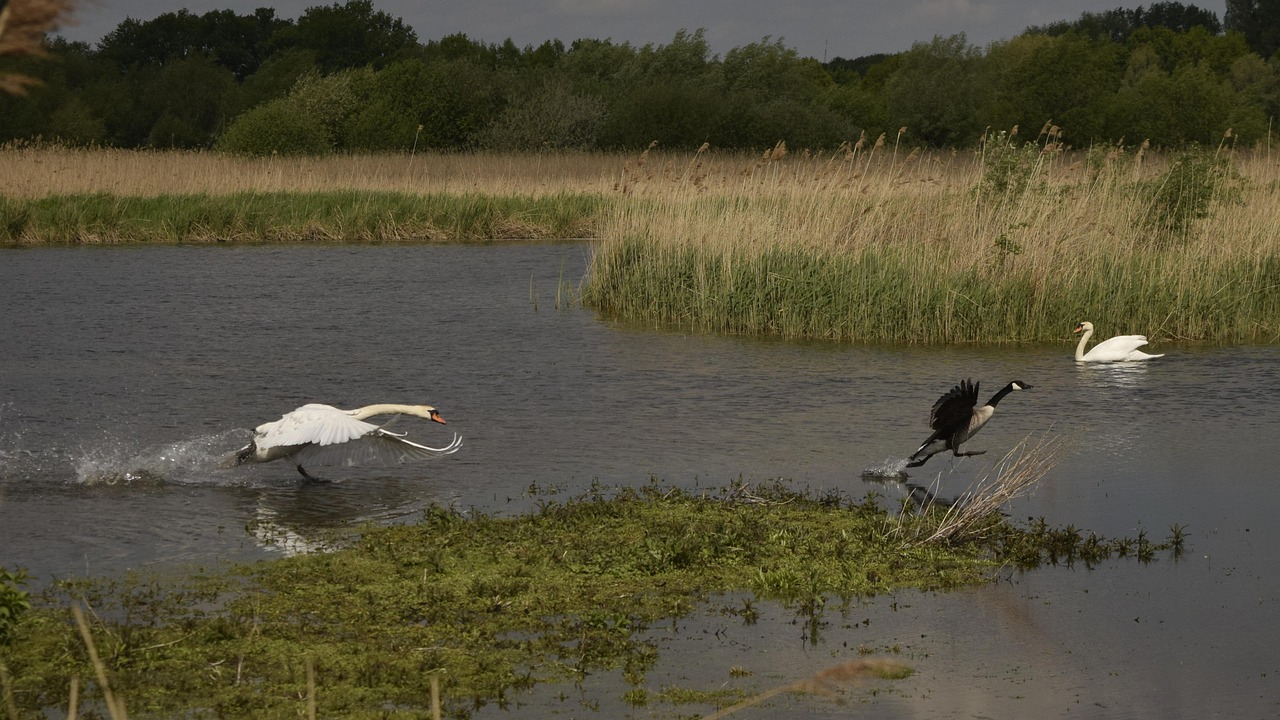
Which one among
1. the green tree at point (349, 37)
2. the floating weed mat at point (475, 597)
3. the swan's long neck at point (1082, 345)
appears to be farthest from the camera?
the green tree at point (349, 37)

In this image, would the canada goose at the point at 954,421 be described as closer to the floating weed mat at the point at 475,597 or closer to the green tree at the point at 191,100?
the floating weed mat at the point at 475,597

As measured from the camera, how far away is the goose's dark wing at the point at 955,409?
8.73 m

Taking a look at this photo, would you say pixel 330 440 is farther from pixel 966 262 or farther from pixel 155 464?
pixel 966 262

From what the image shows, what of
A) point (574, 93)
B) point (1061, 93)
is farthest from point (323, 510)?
point (574, 93)

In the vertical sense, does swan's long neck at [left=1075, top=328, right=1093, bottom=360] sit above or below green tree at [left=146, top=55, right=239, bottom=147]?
below

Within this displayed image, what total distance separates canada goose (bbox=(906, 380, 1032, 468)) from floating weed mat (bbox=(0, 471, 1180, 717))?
868 mm

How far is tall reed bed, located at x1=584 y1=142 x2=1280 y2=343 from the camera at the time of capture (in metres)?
15.2

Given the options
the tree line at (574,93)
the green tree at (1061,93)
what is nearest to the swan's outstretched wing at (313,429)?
the tree line at (574,93)

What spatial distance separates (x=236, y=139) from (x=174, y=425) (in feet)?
102

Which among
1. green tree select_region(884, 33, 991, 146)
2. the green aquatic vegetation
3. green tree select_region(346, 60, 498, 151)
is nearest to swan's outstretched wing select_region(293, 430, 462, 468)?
the green aquatic vegetation

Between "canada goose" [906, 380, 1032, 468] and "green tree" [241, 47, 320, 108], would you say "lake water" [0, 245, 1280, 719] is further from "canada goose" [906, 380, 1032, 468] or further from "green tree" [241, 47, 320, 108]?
"green tree" [241, 47, 320, 108]

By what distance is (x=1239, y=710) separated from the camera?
512cm

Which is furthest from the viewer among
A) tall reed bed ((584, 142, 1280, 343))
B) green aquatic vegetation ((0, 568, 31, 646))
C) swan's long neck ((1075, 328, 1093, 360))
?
tall reed bed ((584, 142, 1280, 343))

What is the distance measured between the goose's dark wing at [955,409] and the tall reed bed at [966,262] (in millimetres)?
6191
